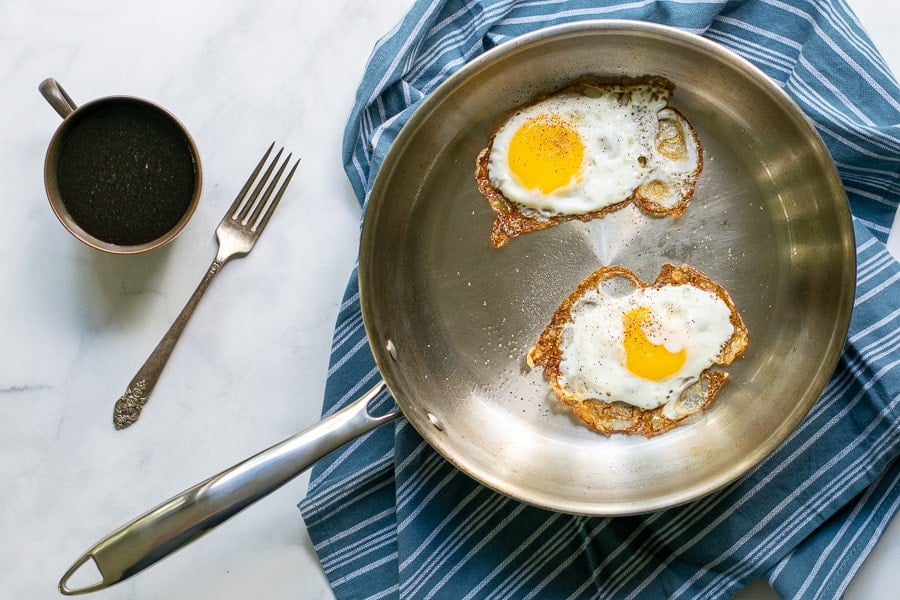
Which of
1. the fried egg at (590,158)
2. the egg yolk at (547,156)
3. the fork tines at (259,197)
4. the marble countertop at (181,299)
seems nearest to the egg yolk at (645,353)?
the fried egg at (590,158)

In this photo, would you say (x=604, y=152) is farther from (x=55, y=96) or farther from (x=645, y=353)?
(x=55, y=96)

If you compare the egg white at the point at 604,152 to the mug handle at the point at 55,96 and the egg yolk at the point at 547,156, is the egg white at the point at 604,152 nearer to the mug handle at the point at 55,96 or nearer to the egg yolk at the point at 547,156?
the egg yolk at the point at 547,156

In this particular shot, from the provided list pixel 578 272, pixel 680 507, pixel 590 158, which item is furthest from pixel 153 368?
pixel 680 507

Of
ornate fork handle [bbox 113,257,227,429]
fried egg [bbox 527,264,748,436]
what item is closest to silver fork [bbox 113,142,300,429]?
ornate fork handle [bbox 113,257,227,429]

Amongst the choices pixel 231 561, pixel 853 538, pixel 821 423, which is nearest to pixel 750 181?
pixel 821 423

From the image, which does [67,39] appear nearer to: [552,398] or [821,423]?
[552,398]
